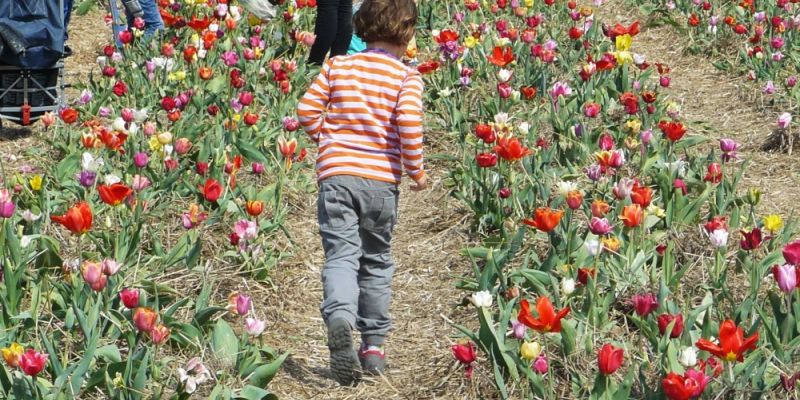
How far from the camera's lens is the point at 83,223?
3.27 m

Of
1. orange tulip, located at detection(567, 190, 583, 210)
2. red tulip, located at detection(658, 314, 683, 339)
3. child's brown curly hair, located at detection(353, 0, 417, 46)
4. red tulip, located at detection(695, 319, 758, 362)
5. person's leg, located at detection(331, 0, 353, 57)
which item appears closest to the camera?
red tulip, located at detection(695, 319, 758, 362)

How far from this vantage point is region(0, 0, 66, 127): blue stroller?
19.1ft

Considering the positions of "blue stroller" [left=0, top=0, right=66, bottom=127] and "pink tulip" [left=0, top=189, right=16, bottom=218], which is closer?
"pink tulip" [left=0, top=189, right=16, bottom=218]

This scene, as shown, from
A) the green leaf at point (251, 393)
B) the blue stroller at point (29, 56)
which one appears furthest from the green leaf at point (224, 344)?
the blue stroller at point (29, 56)

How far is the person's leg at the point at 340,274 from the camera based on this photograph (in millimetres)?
3441

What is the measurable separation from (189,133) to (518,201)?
1.68m

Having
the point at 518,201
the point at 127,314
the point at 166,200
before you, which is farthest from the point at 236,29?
the point at 127,314

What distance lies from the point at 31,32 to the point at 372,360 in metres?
3.10

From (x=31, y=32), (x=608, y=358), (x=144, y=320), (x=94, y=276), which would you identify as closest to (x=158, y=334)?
(x=144, y=320)

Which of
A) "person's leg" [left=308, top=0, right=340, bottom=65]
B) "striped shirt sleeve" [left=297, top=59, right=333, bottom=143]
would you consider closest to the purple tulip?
"striped shirt sleeve" [left=297, top=59, right=333, bottom=143]

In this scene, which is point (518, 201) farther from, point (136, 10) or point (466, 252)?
Result: point (136, 10)

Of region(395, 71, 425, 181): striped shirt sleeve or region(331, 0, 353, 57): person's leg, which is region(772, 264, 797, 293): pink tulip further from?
region(331, 0, 353, 57): person's leg

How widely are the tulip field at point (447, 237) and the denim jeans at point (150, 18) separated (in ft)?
0.54

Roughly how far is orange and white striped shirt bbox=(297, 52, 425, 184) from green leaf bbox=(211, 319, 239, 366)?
56 cm
